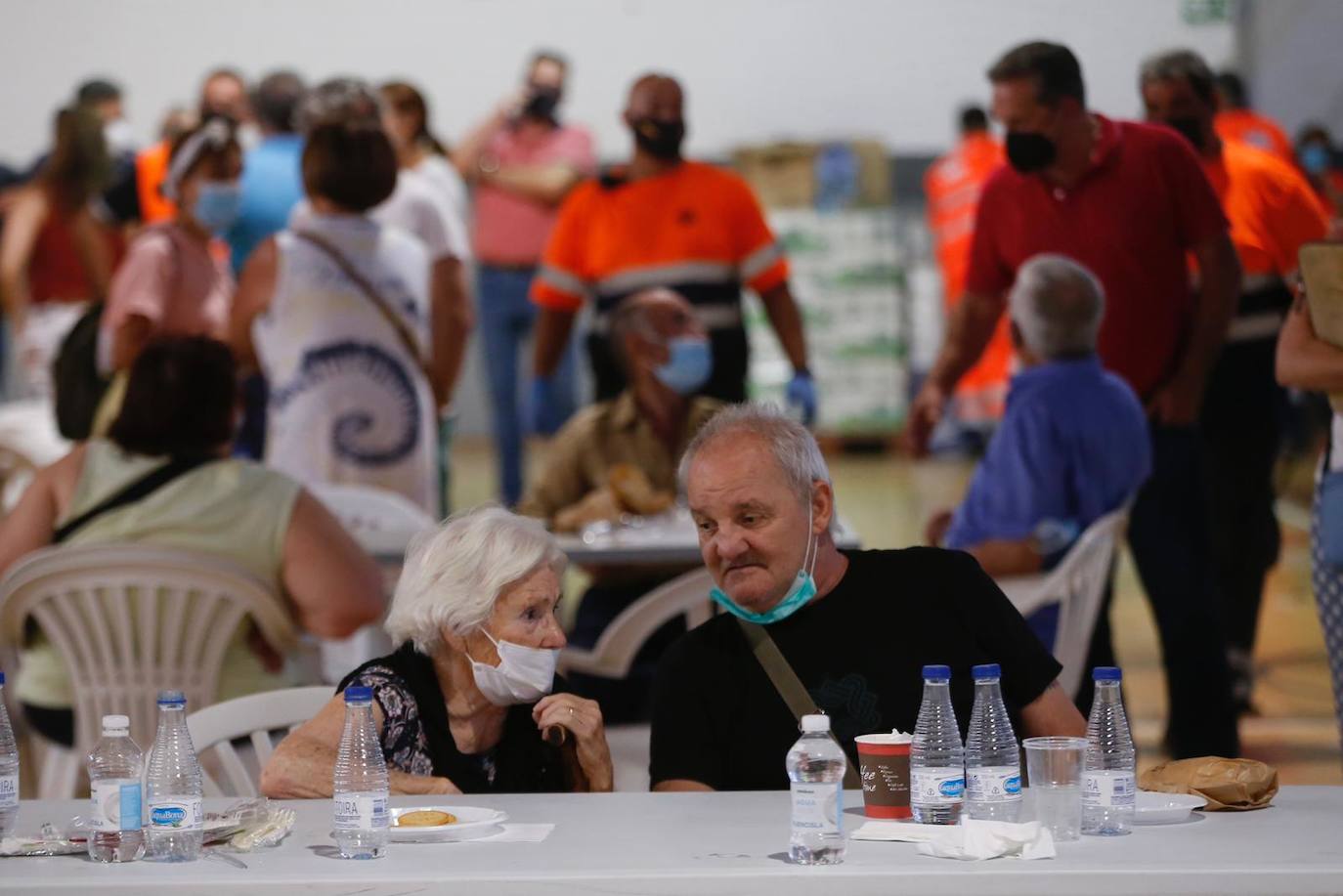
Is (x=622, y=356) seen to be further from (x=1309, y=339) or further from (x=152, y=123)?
(x=152, y=123)

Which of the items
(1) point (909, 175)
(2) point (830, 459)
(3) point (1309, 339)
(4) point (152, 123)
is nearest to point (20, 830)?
(3) point (1309, 339)

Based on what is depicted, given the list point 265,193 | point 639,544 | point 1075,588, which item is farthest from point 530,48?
point 1075,588

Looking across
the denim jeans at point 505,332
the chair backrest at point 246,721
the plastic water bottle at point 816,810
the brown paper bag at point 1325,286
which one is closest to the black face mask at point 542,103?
the denim jeans at point 505,332

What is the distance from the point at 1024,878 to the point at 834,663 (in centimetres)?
73

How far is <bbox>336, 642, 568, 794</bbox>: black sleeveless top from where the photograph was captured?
8.90 feet

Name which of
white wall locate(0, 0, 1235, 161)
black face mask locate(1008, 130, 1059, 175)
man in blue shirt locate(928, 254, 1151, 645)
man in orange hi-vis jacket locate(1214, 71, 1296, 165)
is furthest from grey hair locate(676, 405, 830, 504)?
white wall locate(0, 0, 1235, 161)

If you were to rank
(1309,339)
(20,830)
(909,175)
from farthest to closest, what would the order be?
(909,175) → (1309,339) → (20,830)

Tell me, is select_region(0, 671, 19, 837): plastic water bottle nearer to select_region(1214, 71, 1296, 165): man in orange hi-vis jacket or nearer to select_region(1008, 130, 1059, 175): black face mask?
Result: select_region(1008, 130, 1059, 175): black face mask

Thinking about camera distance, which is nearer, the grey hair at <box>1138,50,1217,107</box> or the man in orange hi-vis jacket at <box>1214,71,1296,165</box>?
the grey hair at <box>1138,50,1217,107</box>

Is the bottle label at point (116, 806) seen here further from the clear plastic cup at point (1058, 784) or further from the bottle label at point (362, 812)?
the clear plastic cup at point (1058, 784)

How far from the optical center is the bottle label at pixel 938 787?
7.50 feet

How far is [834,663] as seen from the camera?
276cm

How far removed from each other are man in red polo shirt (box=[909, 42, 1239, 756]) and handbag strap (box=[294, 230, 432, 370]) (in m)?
1.42

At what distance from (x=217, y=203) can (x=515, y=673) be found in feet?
11.5
